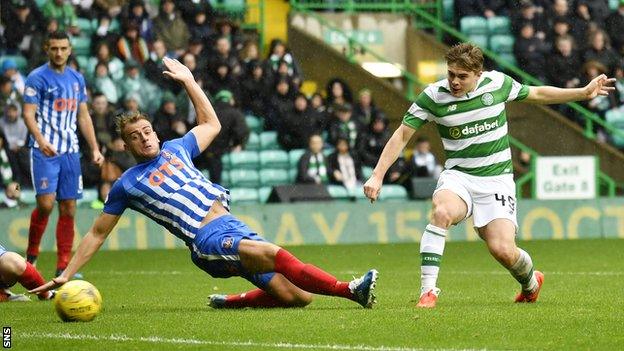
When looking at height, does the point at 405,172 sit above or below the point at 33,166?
below

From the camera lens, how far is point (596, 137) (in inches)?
950

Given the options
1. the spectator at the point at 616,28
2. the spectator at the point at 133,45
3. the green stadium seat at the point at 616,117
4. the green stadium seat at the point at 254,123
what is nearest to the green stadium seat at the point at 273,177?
the green stadium seat at the point at 254,123

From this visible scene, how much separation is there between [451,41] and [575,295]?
15271mm

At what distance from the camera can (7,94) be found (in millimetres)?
20375

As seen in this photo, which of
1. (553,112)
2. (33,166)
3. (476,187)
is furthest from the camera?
(553,112)

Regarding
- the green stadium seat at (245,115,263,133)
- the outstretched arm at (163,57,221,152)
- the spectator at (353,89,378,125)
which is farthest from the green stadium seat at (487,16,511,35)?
the outstretched arm at (163,57,221,152)

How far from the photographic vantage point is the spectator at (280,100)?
21.9m

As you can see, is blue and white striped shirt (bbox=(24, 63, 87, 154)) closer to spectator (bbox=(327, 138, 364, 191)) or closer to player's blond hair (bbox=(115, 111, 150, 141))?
player's blond hair (bbox=(115, 111, 150, 141))

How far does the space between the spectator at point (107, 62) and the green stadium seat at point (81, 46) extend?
0.81 m

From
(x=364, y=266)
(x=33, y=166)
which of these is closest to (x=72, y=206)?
(x=33, y=166)

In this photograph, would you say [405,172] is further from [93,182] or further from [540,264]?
[540,264]

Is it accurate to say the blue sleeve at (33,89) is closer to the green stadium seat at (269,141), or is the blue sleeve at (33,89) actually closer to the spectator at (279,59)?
the green stadium seat at (269,141)

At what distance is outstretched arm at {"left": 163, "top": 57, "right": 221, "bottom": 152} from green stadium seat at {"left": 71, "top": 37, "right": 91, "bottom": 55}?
40.4ft

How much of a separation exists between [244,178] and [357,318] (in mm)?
12472
